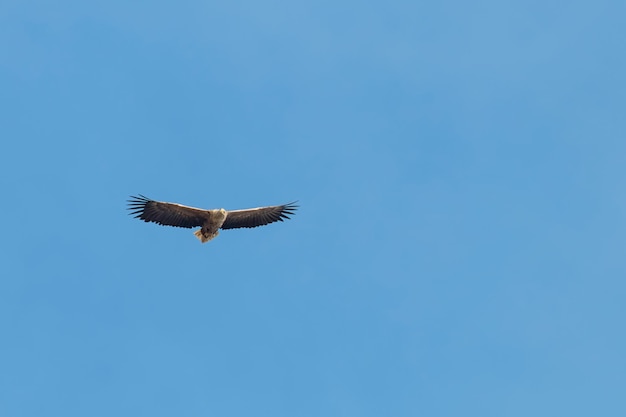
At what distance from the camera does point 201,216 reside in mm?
54781

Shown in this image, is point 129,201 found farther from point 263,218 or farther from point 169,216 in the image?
point 263,218

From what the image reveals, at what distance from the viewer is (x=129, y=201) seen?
53.9 m

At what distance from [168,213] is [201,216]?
1.24 meters

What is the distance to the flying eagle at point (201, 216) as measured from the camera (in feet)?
Answer: 178

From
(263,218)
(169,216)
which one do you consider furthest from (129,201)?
(263,218)

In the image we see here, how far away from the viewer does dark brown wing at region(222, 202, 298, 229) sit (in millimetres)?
55594

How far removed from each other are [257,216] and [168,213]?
3.60 meters

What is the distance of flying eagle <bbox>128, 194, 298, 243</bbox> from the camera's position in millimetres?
54281

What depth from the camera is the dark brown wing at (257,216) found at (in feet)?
182

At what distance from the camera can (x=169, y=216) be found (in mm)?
54688

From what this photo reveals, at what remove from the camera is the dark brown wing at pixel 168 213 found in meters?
54.2

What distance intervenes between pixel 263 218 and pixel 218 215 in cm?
237

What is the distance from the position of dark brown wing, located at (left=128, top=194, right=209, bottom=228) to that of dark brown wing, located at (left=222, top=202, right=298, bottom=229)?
123 cm

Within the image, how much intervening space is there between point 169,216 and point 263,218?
379cm
